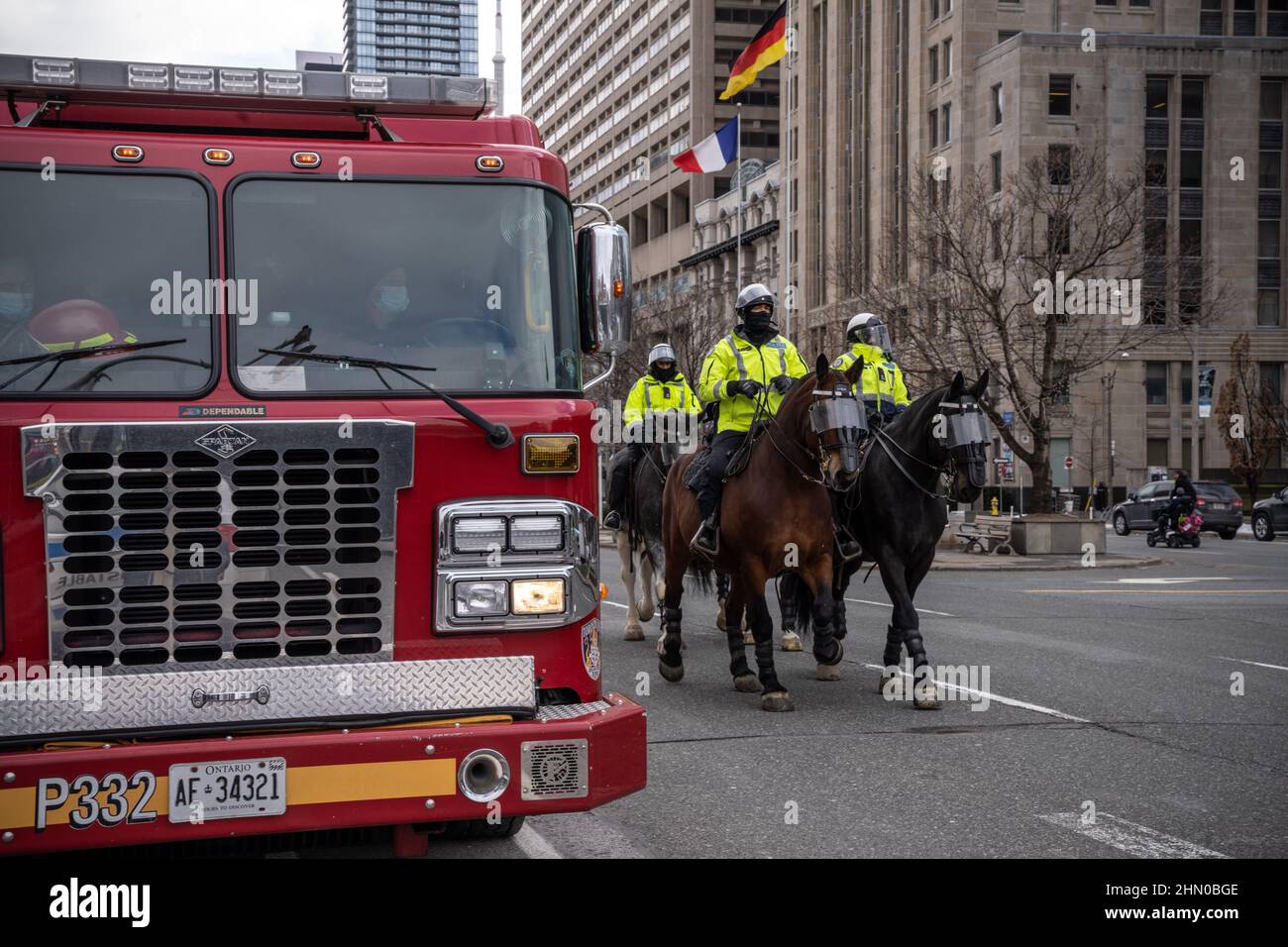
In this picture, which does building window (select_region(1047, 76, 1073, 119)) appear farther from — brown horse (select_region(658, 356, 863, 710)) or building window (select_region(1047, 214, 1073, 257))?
brown horse (select_region(658, 356, 863, 710))

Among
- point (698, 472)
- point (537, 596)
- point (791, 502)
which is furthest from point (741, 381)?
point (537, 596)

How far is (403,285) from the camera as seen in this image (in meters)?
5.47

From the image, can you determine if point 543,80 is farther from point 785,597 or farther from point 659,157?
point 785,597

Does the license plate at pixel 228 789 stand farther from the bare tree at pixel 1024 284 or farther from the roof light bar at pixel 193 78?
the bare tree at pixel 1024 284

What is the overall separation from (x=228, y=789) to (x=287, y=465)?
115cm

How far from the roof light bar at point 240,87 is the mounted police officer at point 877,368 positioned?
230 inches

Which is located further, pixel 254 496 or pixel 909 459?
pixel 909 459

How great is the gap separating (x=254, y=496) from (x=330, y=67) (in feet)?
7.85

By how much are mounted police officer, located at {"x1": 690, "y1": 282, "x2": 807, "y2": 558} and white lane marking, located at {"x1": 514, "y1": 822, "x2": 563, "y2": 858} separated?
153 inches

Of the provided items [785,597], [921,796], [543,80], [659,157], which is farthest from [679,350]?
[543,80]

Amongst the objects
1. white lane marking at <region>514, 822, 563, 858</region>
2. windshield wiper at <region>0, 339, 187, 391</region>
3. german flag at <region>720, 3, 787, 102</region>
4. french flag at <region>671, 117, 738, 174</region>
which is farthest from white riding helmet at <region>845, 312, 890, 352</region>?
french flag at <region>671, 117, 738, 174</region>

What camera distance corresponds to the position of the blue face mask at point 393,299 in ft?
17.9

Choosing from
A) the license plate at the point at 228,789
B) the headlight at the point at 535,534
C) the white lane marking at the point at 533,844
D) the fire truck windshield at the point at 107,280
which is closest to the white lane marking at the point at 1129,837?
the white lane marking at the point at 533,844

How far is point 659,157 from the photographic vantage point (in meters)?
109
